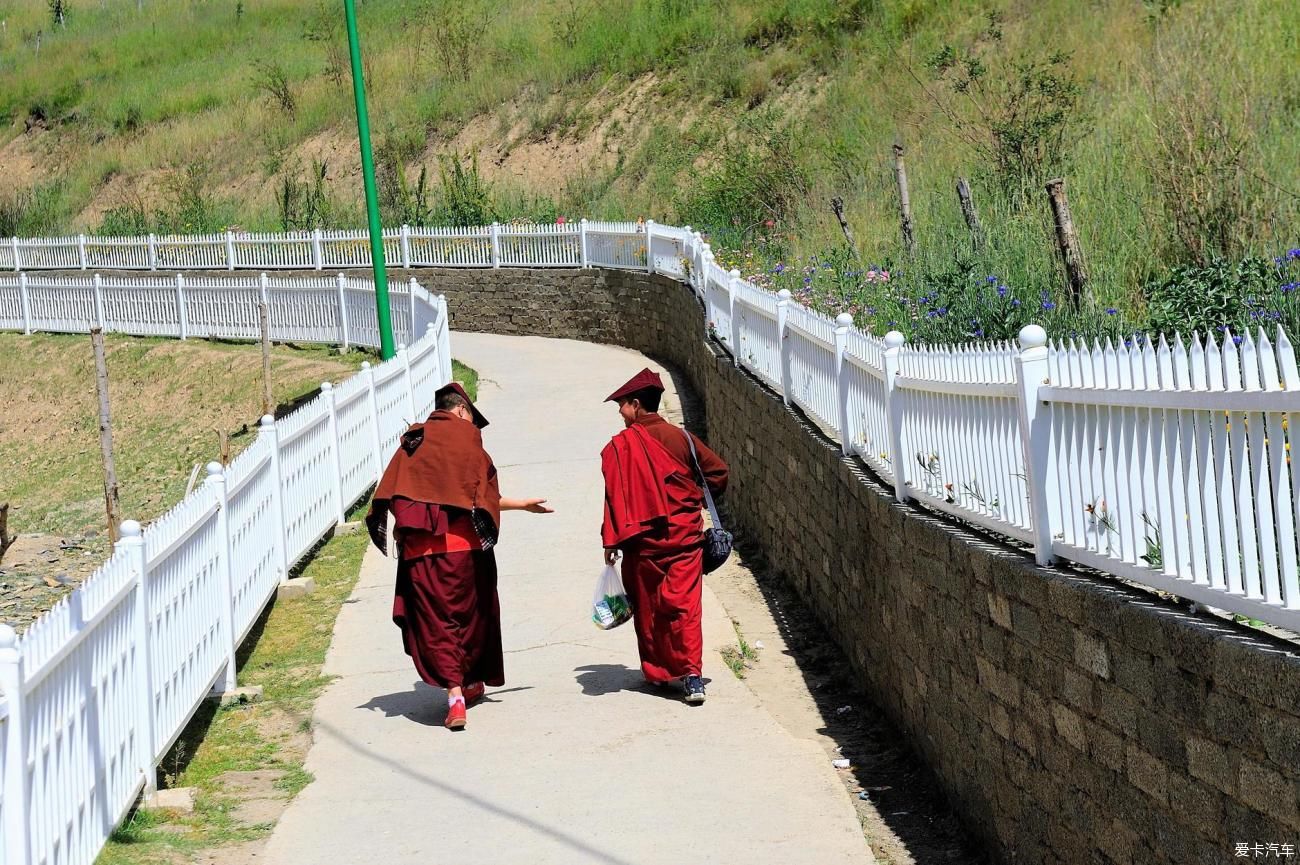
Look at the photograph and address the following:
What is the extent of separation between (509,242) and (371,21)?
2786 cm

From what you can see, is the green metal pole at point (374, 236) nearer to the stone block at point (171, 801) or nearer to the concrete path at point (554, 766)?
the concrete path at point (554, 766)

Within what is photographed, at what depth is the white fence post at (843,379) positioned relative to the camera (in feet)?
29.1

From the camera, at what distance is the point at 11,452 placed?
24781 mm

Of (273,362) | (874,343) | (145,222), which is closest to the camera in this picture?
(874,343)

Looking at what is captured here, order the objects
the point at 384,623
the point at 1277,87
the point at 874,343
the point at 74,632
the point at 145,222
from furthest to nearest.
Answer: the point at 145,222 < the point at 1277,87 < the point at 384,623 < the point at 874,343 < the point at 74,632

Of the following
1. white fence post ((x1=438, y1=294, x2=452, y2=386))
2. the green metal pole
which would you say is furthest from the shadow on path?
the green metal pole

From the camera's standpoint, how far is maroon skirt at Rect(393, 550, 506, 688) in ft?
25.4

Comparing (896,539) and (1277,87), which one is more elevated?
(1277,87)

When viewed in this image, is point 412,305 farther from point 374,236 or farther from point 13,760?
point 13,760

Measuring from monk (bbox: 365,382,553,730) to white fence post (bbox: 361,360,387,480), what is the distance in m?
5.98

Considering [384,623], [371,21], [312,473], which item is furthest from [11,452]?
[371,21]

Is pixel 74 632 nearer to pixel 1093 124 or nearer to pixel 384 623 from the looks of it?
pixel 384 623

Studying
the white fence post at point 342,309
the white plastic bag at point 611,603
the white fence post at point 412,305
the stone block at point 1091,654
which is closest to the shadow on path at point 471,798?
the white plastic bag at point 611,603

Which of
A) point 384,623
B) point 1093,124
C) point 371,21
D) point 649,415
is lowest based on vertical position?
point 384,623
